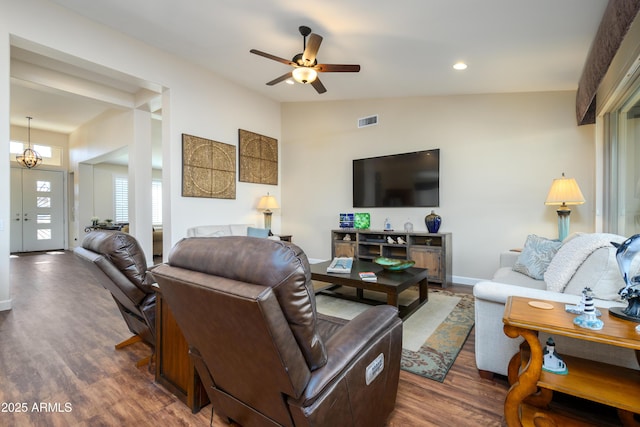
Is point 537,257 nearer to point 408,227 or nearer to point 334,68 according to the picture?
point 408,227

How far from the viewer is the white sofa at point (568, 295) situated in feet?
5.09

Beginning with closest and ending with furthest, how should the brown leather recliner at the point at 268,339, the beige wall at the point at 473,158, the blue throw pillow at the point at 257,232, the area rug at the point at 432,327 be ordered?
the brown leather recliner at the point at 268,339, the area rug at the point at 432,327, the beige wall at the point at 473,158, the blue throw pillow at the point at 257,232

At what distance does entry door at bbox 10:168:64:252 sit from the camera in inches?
306

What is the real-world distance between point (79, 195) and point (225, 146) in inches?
216

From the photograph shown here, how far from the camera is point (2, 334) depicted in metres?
2.59

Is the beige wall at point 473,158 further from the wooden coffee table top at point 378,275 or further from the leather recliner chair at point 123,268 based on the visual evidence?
the leather recliner chair at point 123,268

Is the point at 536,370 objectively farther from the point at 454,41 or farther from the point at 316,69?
the point at 316,69

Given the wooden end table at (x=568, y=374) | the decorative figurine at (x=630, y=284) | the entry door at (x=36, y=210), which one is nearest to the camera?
the wooden end table at (x=568, y=374)

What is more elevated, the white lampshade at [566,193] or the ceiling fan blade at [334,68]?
the ceiling fan blade at [334,68]

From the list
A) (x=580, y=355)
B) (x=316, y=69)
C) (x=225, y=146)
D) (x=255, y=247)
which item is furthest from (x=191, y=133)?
(x=580, y=355)

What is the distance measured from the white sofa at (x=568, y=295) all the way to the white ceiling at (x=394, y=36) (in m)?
1.85

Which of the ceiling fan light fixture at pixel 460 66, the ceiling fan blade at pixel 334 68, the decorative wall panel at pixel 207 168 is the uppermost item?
the ceiling fan light fixture at pixel 460 66

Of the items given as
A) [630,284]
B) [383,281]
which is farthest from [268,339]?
[383,281]

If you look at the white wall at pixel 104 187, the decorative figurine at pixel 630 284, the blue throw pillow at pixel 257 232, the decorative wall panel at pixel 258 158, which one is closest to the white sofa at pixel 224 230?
the blue throw pillow at pixel 257 232
